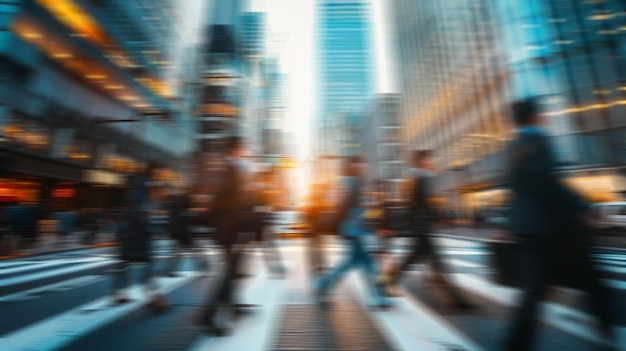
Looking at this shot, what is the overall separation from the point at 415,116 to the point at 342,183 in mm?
50798

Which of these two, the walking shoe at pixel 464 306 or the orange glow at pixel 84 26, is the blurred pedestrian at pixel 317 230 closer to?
the walking shoe at pixel 464 306

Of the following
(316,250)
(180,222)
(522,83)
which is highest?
(522,83)

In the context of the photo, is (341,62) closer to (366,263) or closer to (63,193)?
(63,193)

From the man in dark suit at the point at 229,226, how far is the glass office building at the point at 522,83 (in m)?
20.1

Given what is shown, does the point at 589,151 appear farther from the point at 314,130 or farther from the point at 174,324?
the point at 314,130

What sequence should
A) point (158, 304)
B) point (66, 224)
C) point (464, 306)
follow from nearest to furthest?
point (464, 306) < point (158, 304) < point (66, 224)

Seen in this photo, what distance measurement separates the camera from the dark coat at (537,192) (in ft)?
7.27

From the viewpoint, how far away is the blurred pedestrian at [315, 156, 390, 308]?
4008mm

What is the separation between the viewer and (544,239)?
2209 millimetres

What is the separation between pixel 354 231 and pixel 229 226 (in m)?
1.57

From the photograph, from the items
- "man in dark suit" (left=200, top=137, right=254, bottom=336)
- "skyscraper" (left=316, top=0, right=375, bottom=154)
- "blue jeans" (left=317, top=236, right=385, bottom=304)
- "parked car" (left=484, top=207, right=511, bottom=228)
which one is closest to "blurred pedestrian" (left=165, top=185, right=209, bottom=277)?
"man in dark suit" (left=200, top=137, right=254, bottom=336)

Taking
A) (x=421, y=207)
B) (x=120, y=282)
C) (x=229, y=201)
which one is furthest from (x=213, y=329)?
(x=421, y=207)

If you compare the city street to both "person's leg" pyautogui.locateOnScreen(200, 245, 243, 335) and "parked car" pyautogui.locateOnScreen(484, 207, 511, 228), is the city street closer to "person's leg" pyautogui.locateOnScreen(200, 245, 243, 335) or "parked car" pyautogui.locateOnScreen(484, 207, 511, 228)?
"person's leg" pyautogui.locateOnScreen(200, 245, 243, 335)

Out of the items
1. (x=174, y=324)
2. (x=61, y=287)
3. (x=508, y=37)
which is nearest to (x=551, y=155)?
(x=174, y=324)
